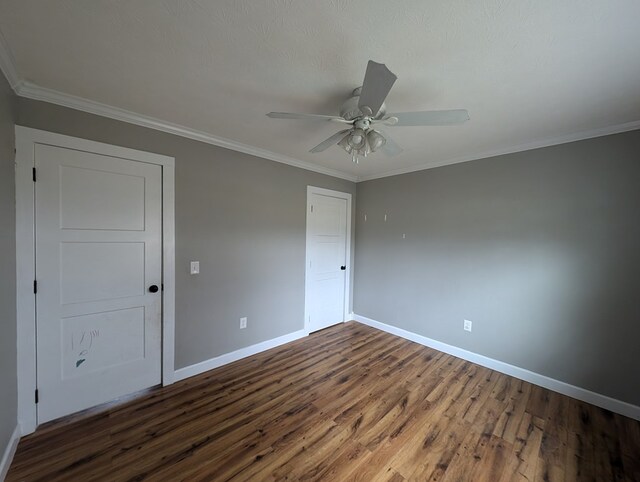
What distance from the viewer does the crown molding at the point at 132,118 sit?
1.68 metres

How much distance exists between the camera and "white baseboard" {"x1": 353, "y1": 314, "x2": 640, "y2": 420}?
2043 mm

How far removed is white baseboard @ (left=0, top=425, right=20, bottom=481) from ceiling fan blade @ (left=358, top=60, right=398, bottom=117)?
2.84 m

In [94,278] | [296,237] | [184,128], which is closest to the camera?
[94,278]

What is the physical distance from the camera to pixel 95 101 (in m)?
1.84

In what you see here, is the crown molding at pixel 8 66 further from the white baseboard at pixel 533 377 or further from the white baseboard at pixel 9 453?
the white baseboard at pixel 533 377

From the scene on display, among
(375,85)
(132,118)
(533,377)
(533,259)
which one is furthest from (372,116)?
(533,377)

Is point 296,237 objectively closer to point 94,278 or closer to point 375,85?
point 94,278

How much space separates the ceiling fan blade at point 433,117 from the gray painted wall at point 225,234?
1.84 meters

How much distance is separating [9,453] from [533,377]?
4.11 m

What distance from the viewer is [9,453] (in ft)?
4.91

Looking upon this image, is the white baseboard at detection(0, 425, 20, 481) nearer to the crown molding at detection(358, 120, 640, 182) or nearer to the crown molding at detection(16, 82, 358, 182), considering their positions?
the crown molding at detection(16, 82, 358, 182)

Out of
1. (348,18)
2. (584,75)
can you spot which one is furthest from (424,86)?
(584,75)

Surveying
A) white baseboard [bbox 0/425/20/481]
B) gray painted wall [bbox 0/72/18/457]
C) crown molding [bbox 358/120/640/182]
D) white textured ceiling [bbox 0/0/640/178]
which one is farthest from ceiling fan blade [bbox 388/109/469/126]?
white baseboard [bbox 0/425/20/481]

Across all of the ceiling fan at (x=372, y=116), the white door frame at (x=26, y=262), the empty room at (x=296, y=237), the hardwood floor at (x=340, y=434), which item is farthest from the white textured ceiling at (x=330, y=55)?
the hardwood floor at (x=340, y=434)
